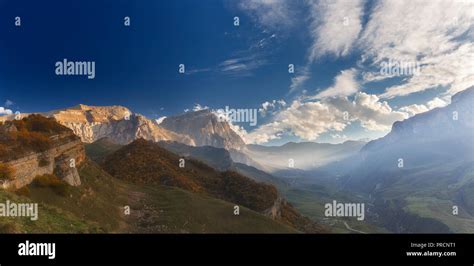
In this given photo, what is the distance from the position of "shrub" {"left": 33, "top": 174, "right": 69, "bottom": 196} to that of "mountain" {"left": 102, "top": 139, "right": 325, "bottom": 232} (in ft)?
138

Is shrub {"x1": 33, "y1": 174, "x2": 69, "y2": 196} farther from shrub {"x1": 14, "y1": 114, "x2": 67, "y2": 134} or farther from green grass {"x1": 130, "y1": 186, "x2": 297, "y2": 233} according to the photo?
shrub {"x1": 14, "y1": 114, "x2": 67, "y2": 134}

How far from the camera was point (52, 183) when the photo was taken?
5331 centimetres

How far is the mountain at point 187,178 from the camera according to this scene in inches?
4216

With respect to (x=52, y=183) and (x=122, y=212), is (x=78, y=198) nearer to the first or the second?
(x=52, y=183)

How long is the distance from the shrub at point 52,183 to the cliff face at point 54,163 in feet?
3.01

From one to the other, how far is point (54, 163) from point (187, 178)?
64.5m

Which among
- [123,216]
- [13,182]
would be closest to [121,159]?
[123,216]

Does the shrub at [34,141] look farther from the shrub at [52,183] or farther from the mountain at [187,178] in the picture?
the mountain at [187,178]

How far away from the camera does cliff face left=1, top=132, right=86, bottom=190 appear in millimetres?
49350

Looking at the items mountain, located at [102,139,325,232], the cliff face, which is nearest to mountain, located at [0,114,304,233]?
the cliff face

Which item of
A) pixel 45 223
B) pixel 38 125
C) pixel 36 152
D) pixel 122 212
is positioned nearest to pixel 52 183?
pixel 36 152
